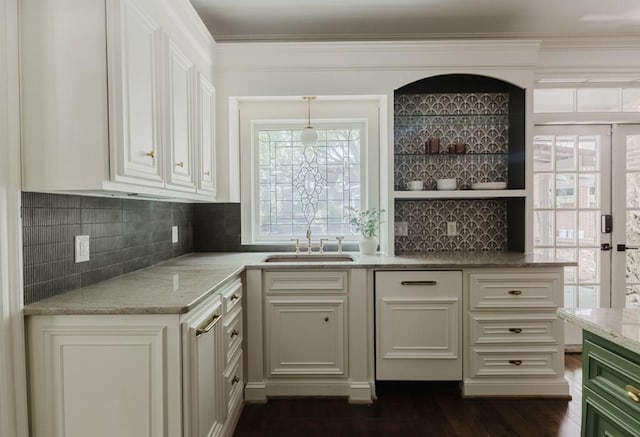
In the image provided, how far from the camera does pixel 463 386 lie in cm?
258

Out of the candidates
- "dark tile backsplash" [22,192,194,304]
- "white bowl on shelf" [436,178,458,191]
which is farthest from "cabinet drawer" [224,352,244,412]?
"white bowl on shelf" [436,178,458,191]

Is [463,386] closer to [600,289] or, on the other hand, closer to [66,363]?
[600,289]

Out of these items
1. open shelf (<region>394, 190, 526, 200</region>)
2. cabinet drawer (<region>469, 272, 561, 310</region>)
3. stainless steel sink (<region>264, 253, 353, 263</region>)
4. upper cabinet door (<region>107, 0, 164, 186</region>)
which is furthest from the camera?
stainless steel sink (<region>264, 253, 353, 263</region>)

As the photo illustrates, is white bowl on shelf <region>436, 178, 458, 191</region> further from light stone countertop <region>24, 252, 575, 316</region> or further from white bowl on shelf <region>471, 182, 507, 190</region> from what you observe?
light stone countertop <region>24, 252, 575, 316</region>

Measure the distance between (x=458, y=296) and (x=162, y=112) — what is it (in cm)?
204

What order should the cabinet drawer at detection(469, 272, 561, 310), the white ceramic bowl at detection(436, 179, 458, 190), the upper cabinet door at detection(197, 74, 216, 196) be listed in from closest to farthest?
1. the upper cabinet door at detection(197, 74, 216, 196)
2. the cabinet drawer at detection(469, 272, 561, 310)
3. the white ceramic bowl at detection(436, 179, 458, 190)

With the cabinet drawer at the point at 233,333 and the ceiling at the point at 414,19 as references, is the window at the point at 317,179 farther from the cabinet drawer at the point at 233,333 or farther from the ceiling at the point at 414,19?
the cabinet drawer at the point at 233,333

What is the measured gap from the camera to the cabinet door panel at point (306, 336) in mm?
2533

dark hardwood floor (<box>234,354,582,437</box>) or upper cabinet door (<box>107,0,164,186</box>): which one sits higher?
upper cabinet door (<box>107,0,164,186</box>)

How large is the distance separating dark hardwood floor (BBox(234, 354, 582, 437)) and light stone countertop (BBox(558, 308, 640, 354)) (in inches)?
48.6

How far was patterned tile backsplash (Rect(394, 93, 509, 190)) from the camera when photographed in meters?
3.10

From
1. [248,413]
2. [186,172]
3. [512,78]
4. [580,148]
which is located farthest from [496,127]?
[248,413]

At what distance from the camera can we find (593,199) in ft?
10.4

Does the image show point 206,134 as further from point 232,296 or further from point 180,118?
point 232,296
